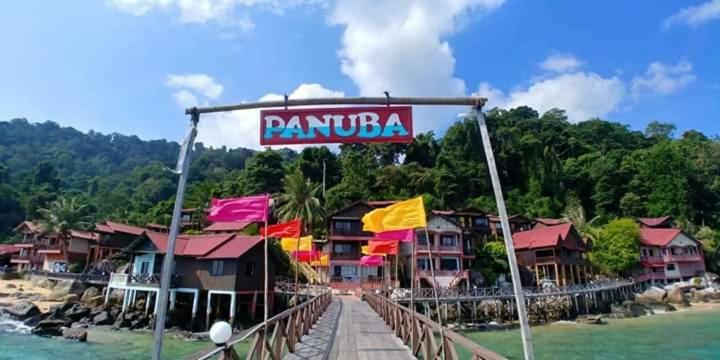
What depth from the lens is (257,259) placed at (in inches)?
1135

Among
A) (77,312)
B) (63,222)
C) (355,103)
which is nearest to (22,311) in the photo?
(77,312)

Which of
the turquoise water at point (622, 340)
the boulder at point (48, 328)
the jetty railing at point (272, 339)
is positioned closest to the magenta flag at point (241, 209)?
the jetty railing at point (272, 339)

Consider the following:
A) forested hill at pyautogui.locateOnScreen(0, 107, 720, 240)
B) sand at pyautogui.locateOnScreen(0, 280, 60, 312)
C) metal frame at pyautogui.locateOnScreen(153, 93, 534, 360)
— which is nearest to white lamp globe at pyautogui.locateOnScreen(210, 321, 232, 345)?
metal frame at pyautogui.locateOnScreen(153, 93, 534, 360)

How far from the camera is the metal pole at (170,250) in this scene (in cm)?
488

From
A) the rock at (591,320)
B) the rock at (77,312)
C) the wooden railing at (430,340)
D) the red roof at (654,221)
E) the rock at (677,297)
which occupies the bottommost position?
the rock at (591,320)

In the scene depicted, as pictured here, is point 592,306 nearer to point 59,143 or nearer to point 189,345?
point 189,345

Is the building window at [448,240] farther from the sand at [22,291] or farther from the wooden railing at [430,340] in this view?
the sand at [22,291]

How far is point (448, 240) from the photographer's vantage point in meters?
39.3

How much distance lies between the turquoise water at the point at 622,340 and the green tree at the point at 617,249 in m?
11.8

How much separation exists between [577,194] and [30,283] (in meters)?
71.1

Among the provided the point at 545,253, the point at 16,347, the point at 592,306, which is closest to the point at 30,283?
the point at 16,347

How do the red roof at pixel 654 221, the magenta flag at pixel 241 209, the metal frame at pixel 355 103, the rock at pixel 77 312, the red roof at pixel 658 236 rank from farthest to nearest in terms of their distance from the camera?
1. the red roof at pixel 654 221
2. the red roof at pixel 658 236
3. the rock at pixel 77 312
4. the magenta flag at pixel 241 209
5. the metal frame at pixel 355 103

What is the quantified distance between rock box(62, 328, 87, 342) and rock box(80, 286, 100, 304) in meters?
11.2

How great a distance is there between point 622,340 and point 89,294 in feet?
133
